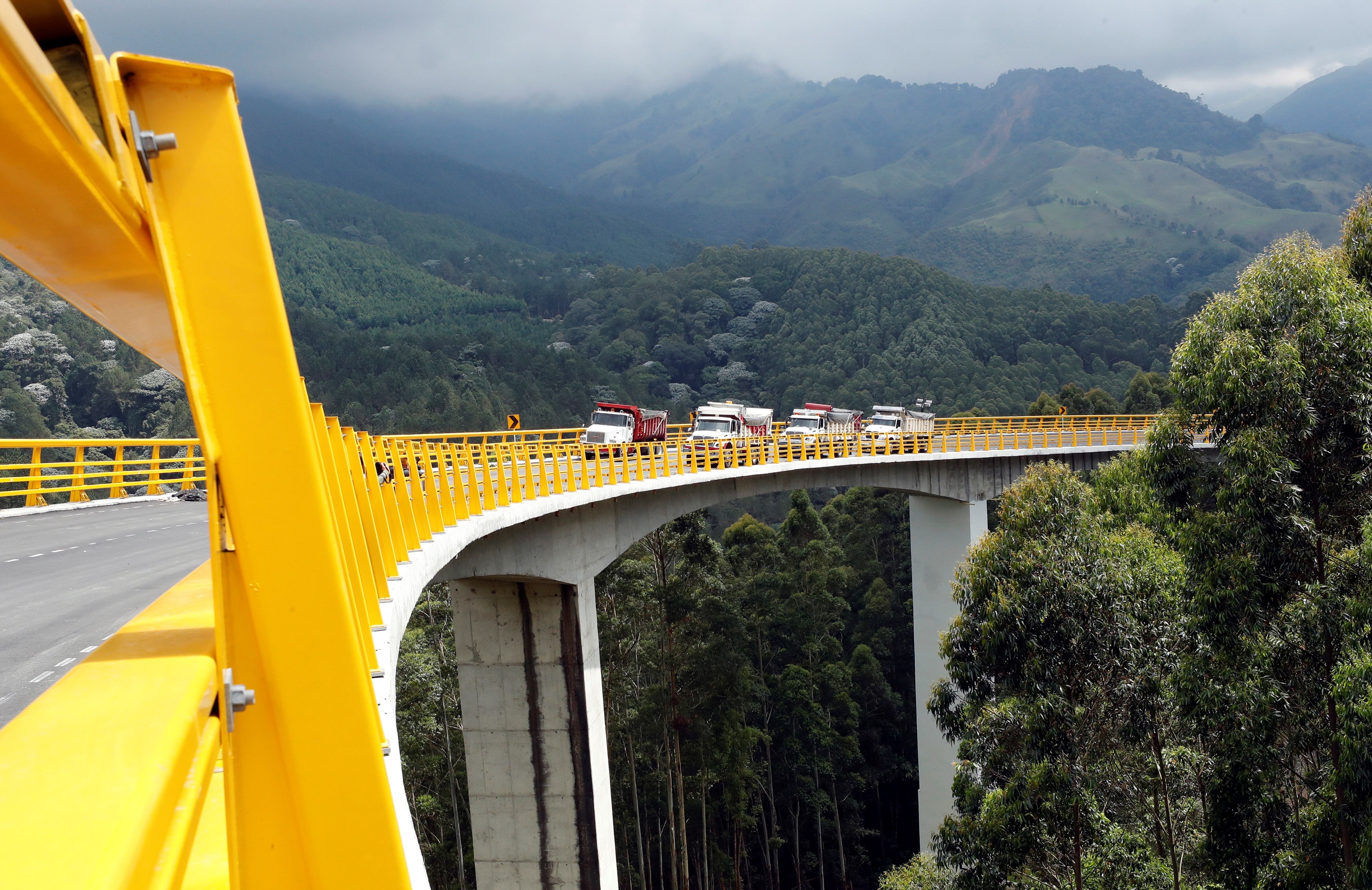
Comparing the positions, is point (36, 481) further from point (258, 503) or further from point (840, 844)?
point (840, 844)

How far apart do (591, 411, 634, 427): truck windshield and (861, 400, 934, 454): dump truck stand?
8.80 meters

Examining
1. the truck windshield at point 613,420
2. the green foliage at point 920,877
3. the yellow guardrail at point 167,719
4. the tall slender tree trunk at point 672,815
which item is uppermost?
the yellow guardrail at point 167,719

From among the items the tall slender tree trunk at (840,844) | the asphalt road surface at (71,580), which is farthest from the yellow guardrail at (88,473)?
the tall slender tree trunk at (840,844)

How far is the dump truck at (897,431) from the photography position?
1430 inches

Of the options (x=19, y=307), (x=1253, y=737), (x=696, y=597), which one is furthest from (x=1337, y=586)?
(x=19, y=307)

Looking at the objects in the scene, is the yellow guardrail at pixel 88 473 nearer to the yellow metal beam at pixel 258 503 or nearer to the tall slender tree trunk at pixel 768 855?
the yellow metal beam at pixel 258 503

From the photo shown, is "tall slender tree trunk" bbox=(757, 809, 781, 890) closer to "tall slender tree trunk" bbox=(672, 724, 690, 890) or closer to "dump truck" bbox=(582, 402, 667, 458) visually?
"tall slender tree trunk" bbox=(672, 724, 690, 890)

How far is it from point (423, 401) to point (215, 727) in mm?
90246

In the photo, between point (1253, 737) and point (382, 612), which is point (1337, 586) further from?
point (382, 612)

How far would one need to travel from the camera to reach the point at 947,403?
9956cm

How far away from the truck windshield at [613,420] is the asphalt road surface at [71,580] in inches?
635

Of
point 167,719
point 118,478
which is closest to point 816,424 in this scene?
point 118,478

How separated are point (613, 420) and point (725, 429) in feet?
→ 19.1

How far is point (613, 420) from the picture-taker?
3294 centimetres
